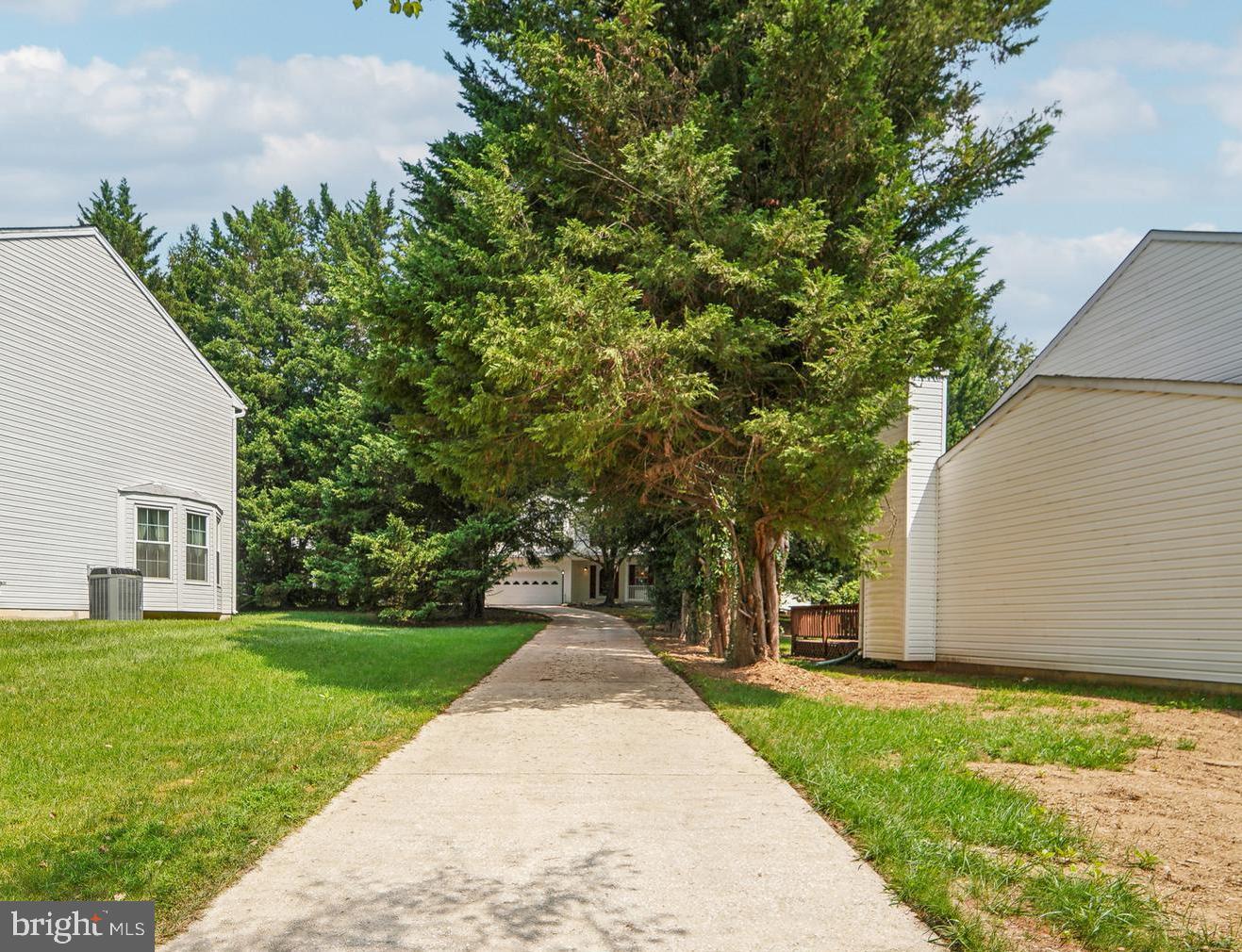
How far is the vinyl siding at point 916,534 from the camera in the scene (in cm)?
1566

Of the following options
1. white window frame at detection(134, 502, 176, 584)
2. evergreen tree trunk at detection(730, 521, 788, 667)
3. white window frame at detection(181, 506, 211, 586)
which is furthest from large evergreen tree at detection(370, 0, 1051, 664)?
white window frame at detection(181, 506, 211, 586)

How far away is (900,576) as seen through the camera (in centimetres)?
1587

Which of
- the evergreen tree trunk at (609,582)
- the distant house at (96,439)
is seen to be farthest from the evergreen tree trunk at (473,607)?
the evergreen tree trunk at (609,582)

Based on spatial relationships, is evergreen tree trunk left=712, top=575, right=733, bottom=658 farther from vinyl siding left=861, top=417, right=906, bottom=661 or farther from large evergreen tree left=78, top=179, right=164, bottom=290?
large evergreen tree left=78, top=179, right=164, bottom=290

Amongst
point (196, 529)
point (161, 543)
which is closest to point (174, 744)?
point (161, 543)

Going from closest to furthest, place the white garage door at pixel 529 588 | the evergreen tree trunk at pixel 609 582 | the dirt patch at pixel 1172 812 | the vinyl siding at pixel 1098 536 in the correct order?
the dirt patch at pixel 1172 812, the vinyl siding at pixel 1098 536, the evergreen tree trunk at pixel 609 582, the white garage door at pixel 529 588

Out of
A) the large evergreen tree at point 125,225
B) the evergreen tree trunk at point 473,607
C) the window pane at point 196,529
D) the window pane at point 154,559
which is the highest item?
the large evergreen tree at point 125,225

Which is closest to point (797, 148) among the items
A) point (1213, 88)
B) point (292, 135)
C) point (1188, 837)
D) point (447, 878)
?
point (1213, 88)

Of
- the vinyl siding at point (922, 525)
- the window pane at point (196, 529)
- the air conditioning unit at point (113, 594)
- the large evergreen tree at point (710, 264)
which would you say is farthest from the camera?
the window pane at point (196, 529)

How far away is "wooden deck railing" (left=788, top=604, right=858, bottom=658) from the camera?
1777 centimetres

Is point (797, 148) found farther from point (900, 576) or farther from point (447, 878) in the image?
point (447, 878)

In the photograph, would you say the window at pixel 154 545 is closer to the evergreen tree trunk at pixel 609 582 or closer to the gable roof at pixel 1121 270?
the gable roof at pixel 1121 270

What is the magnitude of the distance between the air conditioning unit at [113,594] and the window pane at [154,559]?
1.92 m

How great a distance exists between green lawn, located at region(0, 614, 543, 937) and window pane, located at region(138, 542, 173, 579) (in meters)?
6.60
